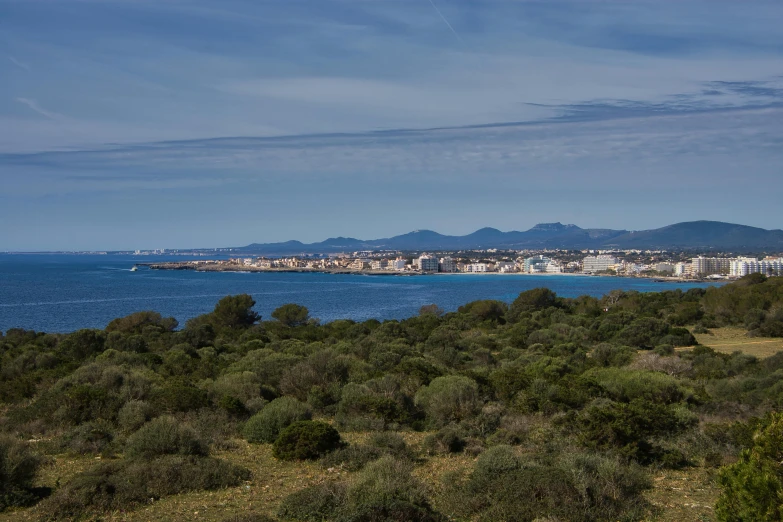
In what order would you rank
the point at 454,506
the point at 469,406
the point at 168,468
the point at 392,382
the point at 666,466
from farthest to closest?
the point at 392,382 → the point at 469,406 → the point at 666,466 → the point at 168,468 → the point at 454,506

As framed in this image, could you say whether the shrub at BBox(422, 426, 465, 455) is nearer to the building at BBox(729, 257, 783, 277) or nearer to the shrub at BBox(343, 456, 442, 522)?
the shrub at BBox(343, 456, 442, 522)

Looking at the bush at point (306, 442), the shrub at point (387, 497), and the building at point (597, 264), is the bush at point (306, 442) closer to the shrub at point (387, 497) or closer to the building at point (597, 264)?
the shrub at point (387, 497)

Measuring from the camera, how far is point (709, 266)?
134875mm

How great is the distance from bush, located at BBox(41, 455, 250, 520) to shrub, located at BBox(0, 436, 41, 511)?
0.40 m

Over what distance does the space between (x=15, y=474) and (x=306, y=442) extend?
3.62m

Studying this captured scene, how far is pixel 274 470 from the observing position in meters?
9.18

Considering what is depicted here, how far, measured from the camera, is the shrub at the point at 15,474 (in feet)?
24.7

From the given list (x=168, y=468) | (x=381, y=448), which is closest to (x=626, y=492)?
(x=381, y=448)

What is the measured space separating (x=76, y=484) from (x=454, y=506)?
4205mm

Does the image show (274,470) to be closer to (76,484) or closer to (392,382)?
(76,484)

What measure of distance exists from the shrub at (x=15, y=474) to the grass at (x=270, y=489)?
0.23 meters

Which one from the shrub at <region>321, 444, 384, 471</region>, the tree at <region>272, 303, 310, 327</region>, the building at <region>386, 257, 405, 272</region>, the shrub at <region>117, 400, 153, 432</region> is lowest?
the building at <region>386, 257, 405, 272</region>

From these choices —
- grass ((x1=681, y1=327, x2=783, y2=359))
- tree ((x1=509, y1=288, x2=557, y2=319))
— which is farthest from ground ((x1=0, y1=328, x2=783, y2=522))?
tree ((x1=509, y1=288, x2=557, y2=319))

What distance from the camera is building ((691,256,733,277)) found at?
129 m
